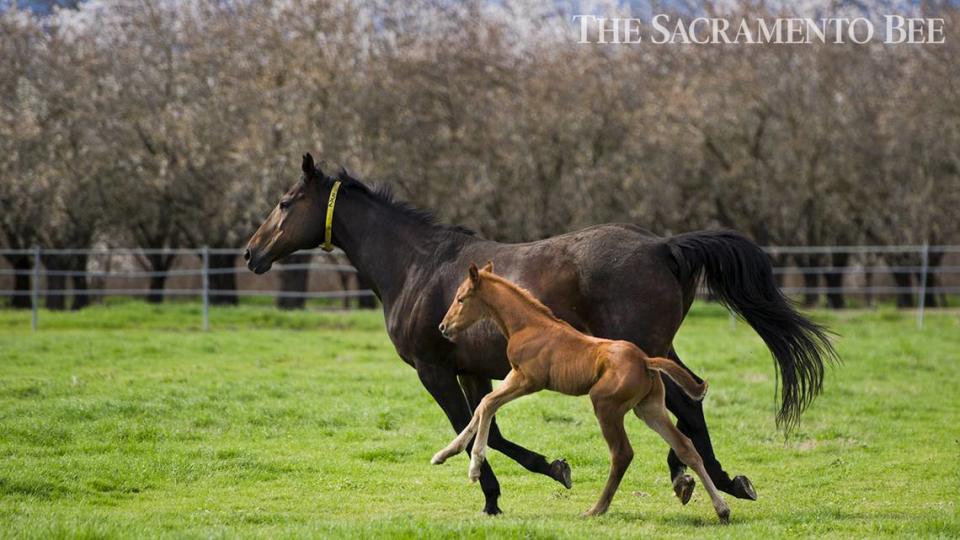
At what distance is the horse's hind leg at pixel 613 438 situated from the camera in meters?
6.55

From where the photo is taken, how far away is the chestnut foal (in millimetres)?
6516

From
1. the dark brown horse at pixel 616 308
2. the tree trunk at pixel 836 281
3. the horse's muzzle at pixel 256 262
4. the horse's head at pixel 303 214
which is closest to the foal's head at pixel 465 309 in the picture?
the dark brown horse at pixel 616 308

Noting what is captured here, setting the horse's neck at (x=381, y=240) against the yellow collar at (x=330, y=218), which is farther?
the yellow collar at (x=330, y=218)

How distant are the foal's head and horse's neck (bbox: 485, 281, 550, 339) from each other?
68mm

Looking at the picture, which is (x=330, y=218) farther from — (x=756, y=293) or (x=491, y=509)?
(x=756, y=293)

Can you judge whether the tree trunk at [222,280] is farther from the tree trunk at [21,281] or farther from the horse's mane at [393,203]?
the horse's mane at [393,203]

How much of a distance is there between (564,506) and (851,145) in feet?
79.8

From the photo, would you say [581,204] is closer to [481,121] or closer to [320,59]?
[481,121]

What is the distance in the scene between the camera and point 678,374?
6.51 metres

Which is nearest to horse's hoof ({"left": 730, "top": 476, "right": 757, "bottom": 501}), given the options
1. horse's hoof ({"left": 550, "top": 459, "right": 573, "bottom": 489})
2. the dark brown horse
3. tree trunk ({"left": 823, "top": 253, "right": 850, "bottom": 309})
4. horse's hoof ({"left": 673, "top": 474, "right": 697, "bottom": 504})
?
the dark brown horse

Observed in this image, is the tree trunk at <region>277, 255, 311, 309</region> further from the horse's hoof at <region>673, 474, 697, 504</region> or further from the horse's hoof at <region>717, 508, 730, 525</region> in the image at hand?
the horse's hoof at <region>717, 508, 730, 525</region>

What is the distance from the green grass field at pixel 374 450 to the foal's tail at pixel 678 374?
0.80m

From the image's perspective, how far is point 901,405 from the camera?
13062 mm

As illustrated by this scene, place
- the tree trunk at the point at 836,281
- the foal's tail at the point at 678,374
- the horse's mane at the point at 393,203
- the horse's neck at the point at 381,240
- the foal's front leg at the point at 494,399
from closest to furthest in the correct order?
the foal's tail at the point at 678,374, the foal's front leg at the point at 494,399, the horse's neck at the point at 381,240, the horse's mane at the point at 393,203, the tree trunk at the point at 836,281
